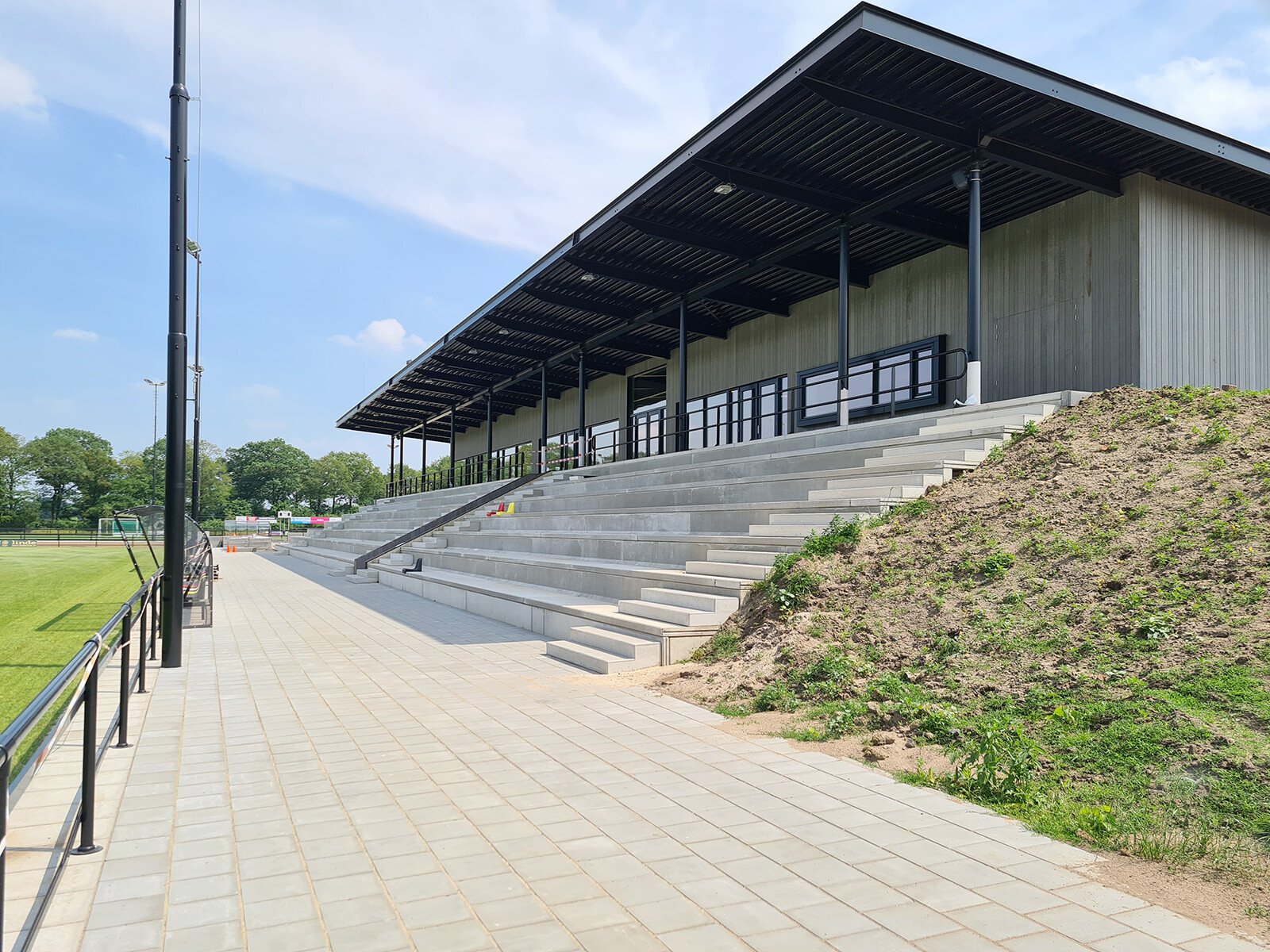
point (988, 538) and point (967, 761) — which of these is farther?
point (988, 538)

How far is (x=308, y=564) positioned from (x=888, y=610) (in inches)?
1121

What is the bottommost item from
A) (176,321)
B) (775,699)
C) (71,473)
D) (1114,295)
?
(775,699)

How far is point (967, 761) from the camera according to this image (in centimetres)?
520

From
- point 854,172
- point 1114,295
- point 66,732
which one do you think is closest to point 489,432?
point 854,172

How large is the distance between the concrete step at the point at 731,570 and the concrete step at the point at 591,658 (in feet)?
5.86

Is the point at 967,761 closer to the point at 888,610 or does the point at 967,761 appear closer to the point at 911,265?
the point at 888,610

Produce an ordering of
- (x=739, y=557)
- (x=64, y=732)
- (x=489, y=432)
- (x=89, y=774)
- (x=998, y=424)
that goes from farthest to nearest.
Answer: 1. (x=489, y=432)
2. (x=998, y=424)
3. (x=739, y=557)
4. (x=89, y=774)
5. (x=64, y=732)

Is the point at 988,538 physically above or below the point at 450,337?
below

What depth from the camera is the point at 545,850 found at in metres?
4.18

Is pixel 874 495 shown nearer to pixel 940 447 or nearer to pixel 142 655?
pixel 940 447

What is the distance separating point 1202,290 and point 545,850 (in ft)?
51.5

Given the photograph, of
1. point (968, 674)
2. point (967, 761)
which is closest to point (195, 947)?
point (967, 761)

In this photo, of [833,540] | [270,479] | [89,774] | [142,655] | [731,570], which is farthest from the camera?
[270,479]

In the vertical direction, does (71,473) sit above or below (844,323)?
below
